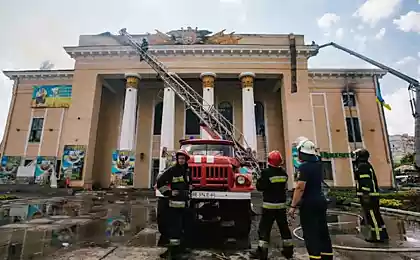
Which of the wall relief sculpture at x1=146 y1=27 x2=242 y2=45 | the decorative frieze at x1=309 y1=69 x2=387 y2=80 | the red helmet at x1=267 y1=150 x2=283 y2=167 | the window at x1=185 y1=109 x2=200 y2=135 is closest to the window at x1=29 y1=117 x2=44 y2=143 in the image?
the wall relief sculpture at x1=146 y1=27 x2=242 y2=45

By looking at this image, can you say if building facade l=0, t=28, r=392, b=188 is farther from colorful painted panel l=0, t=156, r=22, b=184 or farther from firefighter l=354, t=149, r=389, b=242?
firefighter l=354, t=149, r=389, b=242

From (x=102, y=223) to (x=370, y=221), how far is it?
6.57m

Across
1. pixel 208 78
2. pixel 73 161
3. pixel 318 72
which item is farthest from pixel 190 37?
pixel 73 161

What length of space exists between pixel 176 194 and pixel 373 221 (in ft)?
13.3

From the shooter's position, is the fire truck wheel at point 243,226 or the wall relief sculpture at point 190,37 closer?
the fire truck wheel at point 243,226

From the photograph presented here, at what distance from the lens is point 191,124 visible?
2539 cm

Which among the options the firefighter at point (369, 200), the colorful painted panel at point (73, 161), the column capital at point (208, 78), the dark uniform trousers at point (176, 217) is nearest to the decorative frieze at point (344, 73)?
the column capital at point (208, 78)

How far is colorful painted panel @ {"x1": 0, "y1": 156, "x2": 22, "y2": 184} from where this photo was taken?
21.9 metres

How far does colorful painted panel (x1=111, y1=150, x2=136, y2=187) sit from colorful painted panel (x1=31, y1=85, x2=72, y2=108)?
9.69 metres

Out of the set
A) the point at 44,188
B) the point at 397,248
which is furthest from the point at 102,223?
the point at 44,188

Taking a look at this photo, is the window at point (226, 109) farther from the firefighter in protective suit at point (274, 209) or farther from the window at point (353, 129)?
the firefighter in protective suit at point (274, 209)

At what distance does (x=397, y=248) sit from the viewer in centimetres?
458

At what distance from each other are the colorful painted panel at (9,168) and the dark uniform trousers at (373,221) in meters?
26.3

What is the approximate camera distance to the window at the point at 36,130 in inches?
954
